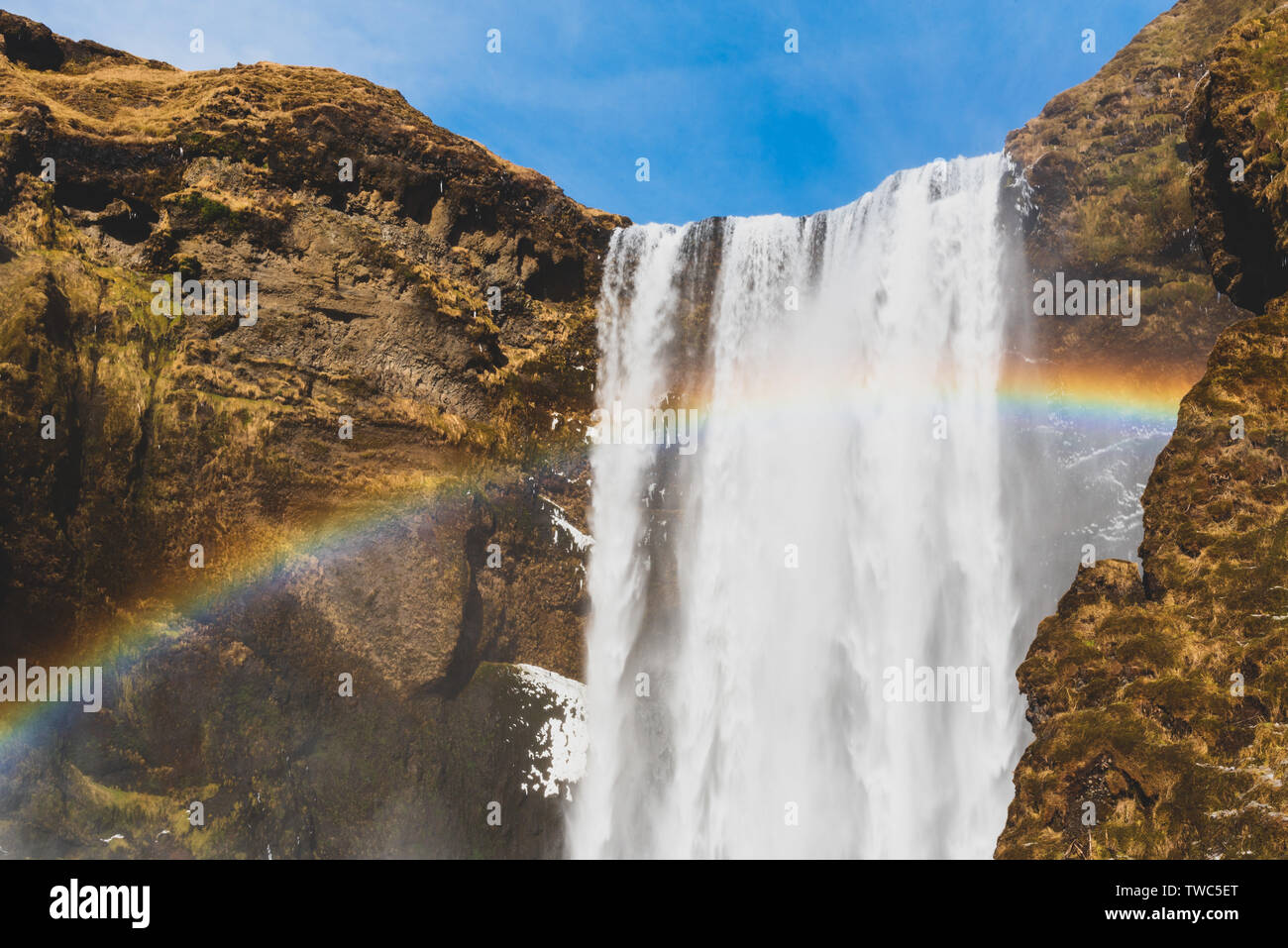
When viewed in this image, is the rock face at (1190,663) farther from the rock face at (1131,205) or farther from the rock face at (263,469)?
the rock face at (263,469)

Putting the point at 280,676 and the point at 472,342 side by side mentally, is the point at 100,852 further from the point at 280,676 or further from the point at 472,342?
the point at 472,342

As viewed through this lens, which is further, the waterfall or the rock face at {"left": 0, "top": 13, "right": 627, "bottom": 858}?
the waterfall

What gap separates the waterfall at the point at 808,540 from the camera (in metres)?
22.2

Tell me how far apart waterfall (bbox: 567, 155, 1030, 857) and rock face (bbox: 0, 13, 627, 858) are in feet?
9.57

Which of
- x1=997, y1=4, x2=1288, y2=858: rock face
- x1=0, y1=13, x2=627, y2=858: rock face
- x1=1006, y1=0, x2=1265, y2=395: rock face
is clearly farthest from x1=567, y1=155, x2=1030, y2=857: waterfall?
x1=997, y1=4, x2=1288, y2=858: rock face

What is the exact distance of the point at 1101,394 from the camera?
22.9 m

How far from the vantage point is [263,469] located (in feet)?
72.5

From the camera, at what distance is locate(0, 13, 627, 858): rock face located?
20094 millimetres

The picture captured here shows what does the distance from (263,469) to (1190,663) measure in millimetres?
21104

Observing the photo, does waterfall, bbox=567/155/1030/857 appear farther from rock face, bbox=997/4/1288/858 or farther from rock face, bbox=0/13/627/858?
rock face, bbox=997/4/1288/858

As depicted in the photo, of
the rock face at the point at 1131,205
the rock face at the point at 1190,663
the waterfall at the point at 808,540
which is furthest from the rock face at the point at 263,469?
the rock face at the point at 1131,205

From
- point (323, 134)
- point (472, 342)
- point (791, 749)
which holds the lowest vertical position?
point (791, 749)

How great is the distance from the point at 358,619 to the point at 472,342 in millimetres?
9318
